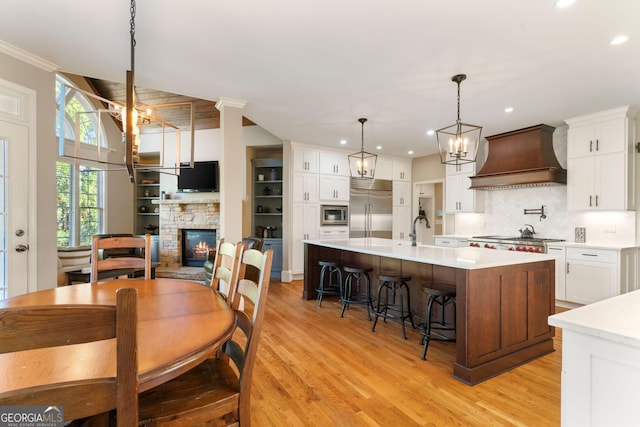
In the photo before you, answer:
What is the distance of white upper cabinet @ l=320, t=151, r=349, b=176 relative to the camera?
248 inches

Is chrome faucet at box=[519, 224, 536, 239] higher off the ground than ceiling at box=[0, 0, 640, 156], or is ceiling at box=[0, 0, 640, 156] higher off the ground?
ceiling at box=[0, 0, 640, 156]

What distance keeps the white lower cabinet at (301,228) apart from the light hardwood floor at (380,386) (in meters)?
2.67

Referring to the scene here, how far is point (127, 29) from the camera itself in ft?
7.80

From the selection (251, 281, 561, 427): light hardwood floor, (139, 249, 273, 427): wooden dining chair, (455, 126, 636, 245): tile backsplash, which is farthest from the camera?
(455, 126, 636, 245): tile backsplash

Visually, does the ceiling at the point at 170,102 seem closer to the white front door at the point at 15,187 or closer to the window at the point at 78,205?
the window at the point at 78,205

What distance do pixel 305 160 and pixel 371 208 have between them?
1884 millimetres

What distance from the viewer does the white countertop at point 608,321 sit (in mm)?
971

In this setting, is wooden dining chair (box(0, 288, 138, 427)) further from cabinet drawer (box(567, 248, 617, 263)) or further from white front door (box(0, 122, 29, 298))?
cabinet drawer (box(567, 248, 617, 263))

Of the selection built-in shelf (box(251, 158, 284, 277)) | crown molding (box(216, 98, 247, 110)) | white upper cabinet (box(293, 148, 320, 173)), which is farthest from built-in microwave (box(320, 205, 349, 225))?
crown molding (box(216, 98, 247, 110))

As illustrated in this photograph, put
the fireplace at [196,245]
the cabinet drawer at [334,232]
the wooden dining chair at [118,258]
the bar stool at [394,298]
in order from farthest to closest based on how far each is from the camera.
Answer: the fireplace at [196,245] → the cabinet drawer at [334,232] → the bar stool at [394,298] → the wooden dining chair at [118,258]

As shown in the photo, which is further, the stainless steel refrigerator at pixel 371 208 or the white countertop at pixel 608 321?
the stainless steel refrigerator at pixel 371 208

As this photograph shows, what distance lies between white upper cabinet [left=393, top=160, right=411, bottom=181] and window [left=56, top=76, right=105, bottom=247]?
20.1 ft

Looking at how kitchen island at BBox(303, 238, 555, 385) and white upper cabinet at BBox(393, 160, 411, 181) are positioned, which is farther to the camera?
white upper cabinet at BBox(393, 160, 411, 181)

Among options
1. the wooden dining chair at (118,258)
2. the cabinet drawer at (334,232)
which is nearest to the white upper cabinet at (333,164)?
the cabinet drawer at (334,232)
